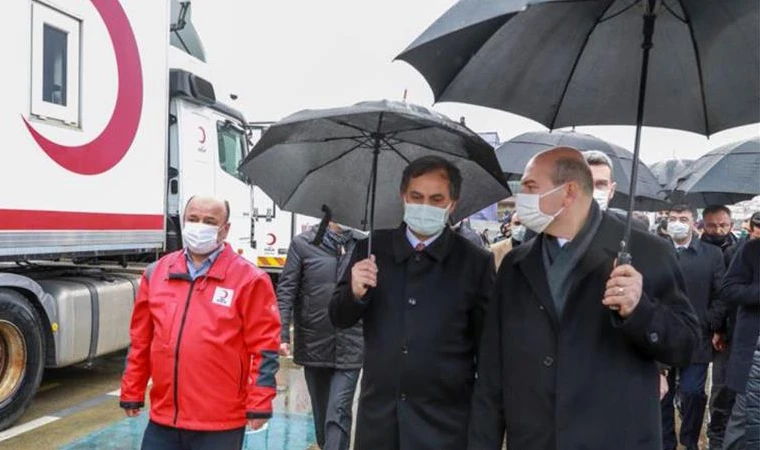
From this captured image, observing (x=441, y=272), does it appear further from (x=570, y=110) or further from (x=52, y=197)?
(x=52, y=197)

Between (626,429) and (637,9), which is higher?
(637,9)

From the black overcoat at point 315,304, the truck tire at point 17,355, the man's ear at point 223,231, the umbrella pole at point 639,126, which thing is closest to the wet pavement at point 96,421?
the truck tire at point 17,355

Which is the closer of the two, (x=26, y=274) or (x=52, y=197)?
(x=52, y=197)

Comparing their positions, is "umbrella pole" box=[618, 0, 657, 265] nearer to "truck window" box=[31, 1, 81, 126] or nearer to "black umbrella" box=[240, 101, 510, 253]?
"black umbrella" box=[240, 101, 510, 253]

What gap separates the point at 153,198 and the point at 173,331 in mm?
3899

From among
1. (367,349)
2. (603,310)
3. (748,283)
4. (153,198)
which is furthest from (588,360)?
(153,198)

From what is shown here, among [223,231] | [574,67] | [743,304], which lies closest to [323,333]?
[223,231]

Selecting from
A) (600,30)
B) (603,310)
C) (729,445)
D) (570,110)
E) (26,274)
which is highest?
(600,30)

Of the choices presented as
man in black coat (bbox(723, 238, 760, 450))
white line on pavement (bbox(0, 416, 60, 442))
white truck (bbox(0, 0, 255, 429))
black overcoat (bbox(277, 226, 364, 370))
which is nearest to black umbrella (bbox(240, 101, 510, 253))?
black overcoat (bbox(277, 226, 364, 370))

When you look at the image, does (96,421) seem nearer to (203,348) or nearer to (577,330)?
(203,348)

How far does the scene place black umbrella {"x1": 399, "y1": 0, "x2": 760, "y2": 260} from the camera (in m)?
2.18

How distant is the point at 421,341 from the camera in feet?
8.13

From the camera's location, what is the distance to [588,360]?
206cm

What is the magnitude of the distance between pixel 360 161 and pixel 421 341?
1023 mm
